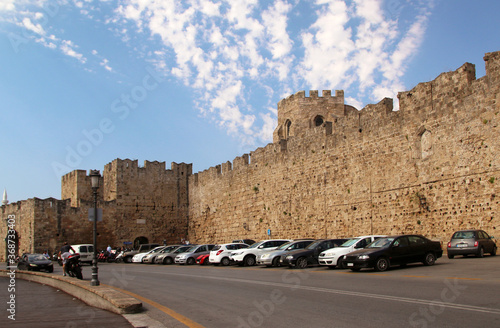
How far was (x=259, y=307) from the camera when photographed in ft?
29.1

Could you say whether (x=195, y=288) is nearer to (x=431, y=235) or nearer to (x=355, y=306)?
(x=355, y=306)

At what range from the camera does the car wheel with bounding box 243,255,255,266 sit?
22400mm

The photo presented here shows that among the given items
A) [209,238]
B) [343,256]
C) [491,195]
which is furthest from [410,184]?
[209,238]

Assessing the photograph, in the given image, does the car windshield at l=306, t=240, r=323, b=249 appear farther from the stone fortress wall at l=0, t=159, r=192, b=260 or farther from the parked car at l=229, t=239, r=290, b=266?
the stone fortress wall at l=0, t=159, r=192, b=260

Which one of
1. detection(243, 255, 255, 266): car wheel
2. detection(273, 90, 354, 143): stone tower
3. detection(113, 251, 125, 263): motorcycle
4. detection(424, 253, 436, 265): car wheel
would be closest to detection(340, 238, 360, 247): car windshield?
detection(424, 253, 436, 265): car wheel

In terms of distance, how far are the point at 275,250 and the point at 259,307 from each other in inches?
474

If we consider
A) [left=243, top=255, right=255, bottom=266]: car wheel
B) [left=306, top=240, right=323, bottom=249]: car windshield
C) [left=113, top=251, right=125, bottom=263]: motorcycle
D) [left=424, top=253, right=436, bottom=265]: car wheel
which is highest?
[left=306, top=240, right=323, bottom=249]: car windshield

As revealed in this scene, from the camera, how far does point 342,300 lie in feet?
29.8

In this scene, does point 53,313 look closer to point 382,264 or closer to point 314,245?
point 382,264

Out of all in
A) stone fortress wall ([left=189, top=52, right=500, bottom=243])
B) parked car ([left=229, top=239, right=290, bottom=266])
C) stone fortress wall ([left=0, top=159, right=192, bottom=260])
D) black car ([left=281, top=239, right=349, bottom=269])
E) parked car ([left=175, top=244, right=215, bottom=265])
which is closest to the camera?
stone fortress wall ([left=189, top=52, right=500, bottom=243])

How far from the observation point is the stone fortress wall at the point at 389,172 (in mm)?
17953

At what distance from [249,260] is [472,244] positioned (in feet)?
33.0

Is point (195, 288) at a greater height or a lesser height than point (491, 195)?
lesser

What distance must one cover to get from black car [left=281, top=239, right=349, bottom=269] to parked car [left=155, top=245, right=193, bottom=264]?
11061 millimetres
